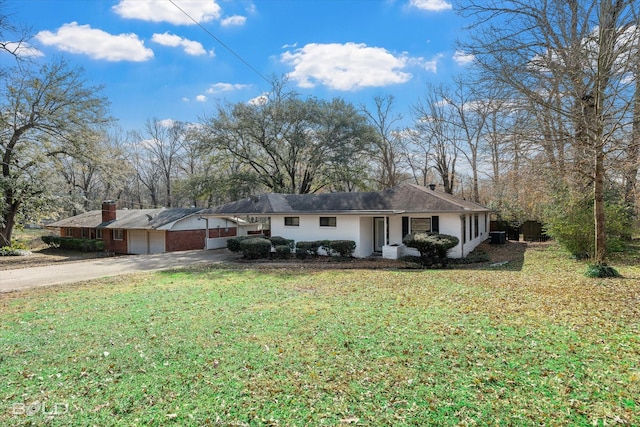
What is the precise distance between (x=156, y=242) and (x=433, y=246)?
19.4 meters

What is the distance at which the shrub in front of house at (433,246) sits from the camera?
13.6 meters

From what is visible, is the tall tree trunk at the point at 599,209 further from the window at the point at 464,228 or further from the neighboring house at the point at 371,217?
the window at the point at 464,228

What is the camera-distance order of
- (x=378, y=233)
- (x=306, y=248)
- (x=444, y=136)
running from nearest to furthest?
(x=306, y=248)
(x=378, y=233)
(x=444, y=136)

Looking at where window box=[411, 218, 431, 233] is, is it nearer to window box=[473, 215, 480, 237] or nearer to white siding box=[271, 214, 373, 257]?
white siding box=[271, 214, 373, 257]

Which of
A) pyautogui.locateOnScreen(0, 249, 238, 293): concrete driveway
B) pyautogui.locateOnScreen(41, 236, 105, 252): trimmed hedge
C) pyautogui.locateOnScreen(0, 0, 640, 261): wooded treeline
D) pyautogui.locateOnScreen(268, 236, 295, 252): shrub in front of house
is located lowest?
pyautogui.locateOnScreen(0, 249, 238, 293): concrete driveway

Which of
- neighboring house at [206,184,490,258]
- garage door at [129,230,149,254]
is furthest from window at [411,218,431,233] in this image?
garage door at [129,230,149,254]

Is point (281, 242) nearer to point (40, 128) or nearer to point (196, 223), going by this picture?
point (196, 223)

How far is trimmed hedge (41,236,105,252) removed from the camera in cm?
2666

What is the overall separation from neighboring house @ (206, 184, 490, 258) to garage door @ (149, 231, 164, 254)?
21.3 ft

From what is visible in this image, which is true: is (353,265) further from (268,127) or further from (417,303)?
(268,127)

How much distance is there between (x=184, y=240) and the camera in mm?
23719

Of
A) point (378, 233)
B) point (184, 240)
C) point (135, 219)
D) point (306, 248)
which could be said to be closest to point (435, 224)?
point (378, 233)

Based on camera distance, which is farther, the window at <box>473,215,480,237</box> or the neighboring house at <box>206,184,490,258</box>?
the window at <box>473,215,480,237</box>

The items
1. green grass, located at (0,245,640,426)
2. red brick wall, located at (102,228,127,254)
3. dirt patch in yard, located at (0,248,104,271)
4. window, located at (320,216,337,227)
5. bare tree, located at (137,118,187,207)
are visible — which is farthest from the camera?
bare tree, located at (137,118,187,207)
